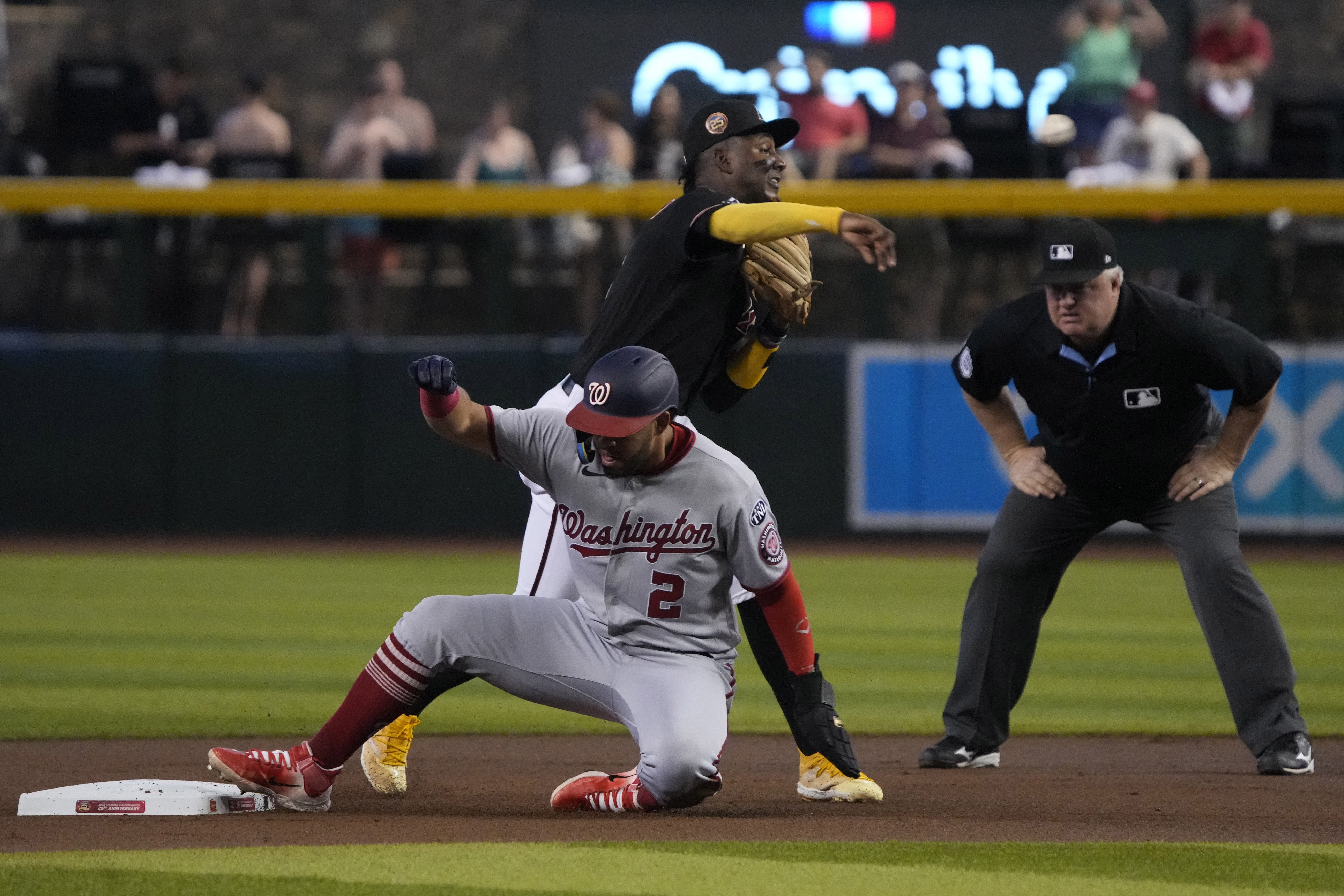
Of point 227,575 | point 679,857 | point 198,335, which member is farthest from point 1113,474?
point 198,335

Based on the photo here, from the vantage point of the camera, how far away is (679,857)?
413 cm

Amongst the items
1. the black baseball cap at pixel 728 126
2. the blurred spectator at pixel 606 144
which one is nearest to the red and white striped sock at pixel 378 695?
the black baseball cap at pixel 728 126

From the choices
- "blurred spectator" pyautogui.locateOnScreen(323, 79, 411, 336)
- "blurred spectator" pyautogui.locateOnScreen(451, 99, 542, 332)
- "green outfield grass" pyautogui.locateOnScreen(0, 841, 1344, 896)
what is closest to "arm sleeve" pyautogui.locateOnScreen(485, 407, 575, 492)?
"green outfield grass" pyautogui.locateOnScreen(0, 841, 1344, 896)

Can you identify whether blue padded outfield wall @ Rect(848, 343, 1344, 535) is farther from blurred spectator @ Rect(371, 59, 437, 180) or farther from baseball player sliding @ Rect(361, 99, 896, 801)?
baseball player sliding @ Rect(361, 99, 896, 801)

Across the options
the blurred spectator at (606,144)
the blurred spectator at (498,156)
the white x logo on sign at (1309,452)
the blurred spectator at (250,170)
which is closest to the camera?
the white x logo on sign at (1309,452)

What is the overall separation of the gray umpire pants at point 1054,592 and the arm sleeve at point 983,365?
365 millimetres

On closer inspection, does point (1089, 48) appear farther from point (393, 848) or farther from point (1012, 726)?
point (393, 848)

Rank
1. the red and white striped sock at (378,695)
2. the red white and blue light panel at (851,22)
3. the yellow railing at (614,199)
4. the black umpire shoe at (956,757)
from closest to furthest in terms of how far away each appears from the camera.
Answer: the red and white striped sock at (378,695) < the black umpire shoe at (956,757) < the yellow railing at (614,199) < the red white and blue light panel at (851,22)

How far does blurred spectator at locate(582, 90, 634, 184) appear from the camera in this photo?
13.7 m

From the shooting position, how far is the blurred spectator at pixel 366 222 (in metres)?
13.5

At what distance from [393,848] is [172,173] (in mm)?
10049

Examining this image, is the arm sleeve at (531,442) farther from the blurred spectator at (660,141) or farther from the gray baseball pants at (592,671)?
the blurred spectator at (660,141)

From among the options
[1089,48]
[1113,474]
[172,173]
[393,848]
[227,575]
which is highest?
[1089,48]

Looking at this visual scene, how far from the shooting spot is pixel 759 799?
5109 millimetres
